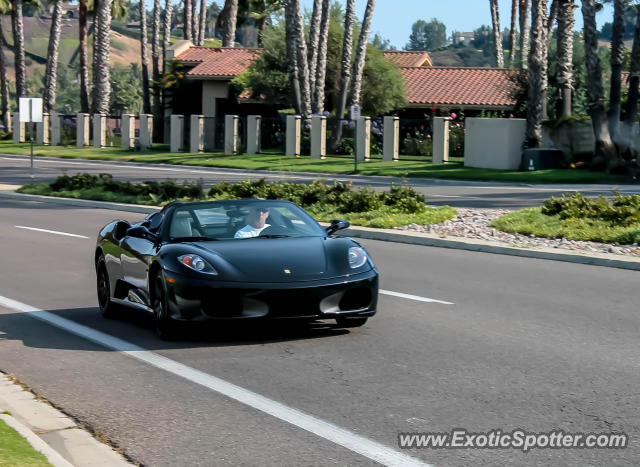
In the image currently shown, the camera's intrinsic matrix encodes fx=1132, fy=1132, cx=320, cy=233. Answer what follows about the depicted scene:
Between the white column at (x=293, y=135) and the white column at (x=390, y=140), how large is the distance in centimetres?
483

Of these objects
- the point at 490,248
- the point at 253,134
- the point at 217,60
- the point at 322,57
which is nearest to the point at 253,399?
the point at 490,248

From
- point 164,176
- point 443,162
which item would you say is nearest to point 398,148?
point 443,162

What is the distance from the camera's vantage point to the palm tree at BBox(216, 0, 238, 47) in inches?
2827

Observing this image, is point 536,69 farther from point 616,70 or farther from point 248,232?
point 248,232

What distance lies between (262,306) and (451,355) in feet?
5.29

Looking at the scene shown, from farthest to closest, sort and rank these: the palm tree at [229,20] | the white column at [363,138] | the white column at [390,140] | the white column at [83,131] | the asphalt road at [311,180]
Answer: the palm tree at [229,20]
the white column at [83,131]
the white column at [363,138]
the white column at [390,140]
the asphalt road at [311,180]

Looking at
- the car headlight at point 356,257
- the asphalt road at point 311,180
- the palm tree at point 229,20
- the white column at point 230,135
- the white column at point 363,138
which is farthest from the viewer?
the palm tree at point 229,20

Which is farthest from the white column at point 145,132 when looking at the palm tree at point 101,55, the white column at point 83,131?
the white column at point 83,131

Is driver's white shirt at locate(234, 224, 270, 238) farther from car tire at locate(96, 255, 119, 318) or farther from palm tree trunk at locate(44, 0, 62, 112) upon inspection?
palm tree trunk at locate(44, 0, 62, 112)

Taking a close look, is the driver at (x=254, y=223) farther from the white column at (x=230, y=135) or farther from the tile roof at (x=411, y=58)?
the tile roof at (x=411, y=58)

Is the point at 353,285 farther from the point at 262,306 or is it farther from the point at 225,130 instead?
the point at 225,130

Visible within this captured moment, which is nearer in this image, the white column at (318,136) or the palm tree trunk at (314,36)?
the white column at (318,136)

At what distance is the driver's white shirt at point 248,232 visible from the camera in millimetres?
10603

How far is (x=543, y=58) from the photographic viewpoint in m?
39.7
